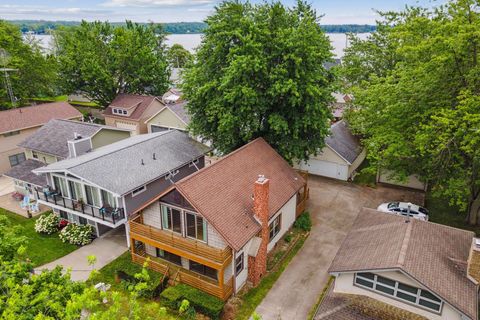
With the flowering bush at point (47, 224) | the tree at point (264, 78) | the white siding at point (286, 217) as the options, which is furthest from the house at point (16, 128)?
the white siding at point (286, 217)

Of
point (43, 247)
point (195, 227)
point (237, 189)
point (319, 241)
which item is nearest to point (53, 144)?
point (43, 247)

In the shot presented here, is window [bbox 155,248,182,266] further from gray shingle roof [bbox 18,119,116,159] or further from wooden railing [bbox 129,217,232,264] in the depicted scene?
gray shingle roof [bbox 18,119,116,159]

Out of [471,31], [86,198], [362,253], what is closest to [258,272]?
[362,253]

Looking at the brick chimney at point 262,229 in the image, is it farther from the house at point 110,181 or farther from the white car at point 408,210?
the white car at point 408,210

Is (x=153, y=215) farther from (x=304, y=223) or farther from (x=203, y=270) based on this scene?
(x=304, y=223)

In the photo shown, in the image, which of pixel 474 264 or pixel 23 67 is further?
pixel 23 67

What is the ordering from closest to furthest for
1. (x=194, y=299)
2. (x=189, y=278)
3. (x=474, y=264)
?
(x=474, y=264)
(x=194, y=299)
(x=189, y=278)

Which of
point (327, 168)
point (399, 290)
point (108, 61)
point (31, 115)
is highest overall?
point (108, 61)

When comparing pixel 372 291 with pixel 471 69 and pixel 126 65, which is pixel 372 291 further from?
pixel 126 65
